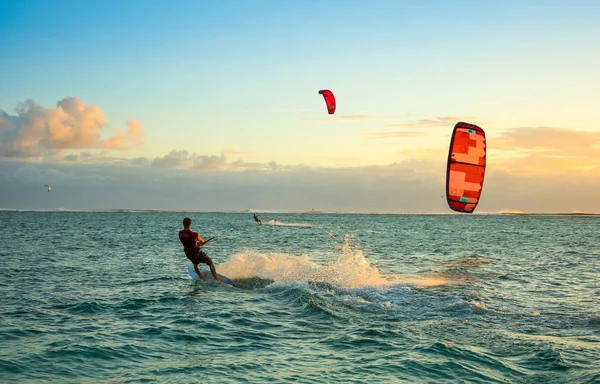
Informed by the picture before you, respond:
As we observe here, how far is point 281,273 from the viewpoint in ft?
64.5

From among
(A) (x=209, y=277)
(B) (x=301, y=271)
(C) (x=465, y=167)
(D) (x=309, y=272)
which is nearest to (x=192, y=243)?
(A) (x=209, y=277)

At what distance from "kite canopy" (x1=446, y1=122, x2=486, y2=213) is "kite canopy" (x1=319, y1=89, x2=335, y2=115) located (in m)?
9.46

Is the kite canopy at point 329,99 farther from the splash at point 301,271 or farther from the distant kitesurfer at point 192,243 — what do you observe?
the distant kitesurfer at point 192,243

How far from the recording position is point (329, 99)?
83.0 feet

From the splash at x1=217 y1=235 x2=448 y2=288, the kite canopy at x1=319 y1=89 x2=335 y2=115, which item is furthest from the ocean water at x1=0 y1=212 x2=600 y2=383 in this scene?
the kite canopy at x1=319 y1=89 x2=335 y2=115

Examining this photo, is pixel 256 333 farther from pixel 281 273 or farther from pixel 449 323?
pixel 281 273

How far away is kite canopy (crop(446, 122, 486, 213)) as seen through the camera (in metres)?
16.0

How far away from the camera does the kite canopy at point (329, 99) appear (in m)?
25.0

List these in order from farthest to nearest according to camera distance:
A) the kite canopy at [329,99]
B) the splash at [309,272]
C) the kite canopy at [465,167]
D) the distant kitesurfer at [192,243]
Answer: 1. the kite canopy at [329,99]
2. the splash at [309,272]
3. the distant kitesurfer at [192,243]
4. the kite canopy at [465,167]

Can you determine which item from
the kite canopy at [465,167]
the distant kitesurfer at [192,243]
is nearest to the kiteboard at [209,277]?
the distant kitesurfer at [192,243]

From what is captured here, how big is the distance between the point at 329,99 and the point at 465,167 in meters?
10.3

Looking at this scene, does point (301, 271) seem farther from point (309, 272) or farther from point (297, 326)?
point (297, 326)

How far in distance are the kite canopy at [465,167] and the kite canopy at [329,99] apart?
9457mm

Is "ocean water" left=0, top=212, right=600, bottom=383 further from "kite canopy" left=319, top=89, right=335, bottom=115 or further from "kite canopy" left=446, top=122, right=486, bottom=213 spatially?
"kite canopy" left=319, top=89, right=335, bottom=115
